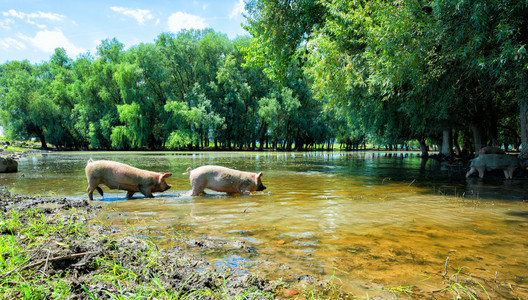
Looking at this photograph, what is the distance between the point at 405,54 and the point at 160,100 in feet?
171

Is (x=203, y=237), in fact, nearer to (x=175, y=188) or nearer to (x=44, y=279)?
(x=44, y=279)

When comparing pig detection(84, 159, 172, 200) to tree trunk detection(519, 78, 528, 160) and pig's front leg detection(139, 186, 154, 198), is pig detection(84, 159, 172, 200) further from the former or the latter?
tree trunk detection(519, 78, 528, 160)

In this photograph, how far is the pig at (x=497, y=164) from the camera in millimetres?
12781

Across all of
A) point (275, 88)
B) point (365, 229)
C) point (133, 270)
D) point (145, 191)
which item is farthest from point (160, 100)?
point (133, 270)

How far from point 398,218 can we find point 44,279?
5.54 meters

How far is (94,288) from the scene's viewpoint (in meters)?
2.56

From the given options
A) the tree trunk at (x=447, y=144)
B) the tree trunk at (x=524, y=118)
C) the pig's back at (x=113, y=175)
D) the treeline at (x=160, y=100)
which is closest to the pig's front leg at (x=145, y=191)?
the pig's back at (x=113, y=175)

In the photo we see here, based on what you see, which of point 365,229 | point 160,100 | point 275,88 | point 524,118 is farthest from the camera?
point 160,100

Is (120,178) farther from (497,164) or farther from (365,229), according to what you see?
(497,164)

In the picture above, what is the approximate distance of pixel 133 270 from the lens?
9.89 ft

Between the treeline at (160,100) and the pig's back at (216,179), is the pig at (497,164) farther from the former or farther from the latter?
the treeline at (160,100)

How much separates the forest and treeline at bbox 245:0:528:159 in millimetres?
70

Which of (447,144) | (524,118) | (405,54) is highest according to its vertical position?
(405,54)

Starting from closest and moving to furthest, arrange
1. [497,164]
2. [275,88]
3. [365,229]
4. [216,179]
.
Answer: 1. [365,229]
2. [216,179]
3. [497,164]
4. [275,88]
